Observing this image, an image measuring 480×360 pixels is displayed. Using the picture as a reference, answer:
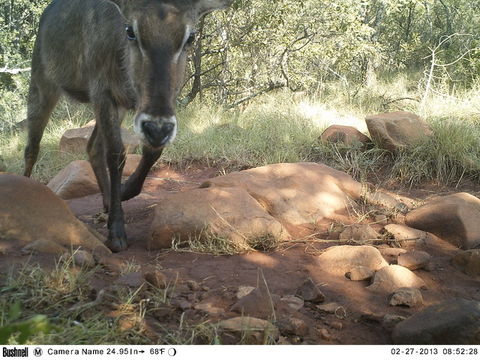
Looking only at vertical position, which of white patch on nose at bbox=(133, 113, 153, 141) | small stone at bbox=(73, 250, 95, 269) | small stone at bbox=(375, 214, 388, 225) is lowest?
small stone at bbox=(375, 214, 388, 225)

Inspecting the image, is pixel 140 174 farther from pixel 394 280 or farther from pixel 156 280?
pixel 394 280

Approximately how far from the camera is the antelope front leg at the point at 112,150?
3613mm

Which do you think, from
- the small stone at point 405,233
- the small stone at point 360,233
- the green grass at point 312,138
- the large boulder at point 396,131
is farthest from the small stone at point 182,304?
the large boulder at point 396,131

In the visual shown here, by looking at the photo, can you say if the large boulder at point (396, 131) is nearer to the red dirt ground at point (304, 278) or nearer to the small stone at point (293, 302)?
the red dirt ground at point (304, 278)

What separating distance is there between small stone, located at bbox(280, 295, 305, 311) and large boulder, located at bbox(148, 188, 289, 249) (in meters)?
0.75

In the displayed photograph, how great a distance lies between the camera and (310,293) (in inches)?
97.3

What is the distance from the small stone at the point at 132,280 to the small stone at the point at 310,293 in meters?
0.80

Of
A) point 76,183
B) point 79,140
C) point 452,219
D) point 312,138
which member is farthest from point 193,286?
point 79,140

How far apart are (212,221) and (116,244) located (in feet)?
2.34

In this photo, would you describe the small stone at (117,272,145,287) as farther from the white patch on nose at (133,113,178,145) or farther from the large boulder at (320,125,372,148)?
the large boulder at (320,125,372,148)

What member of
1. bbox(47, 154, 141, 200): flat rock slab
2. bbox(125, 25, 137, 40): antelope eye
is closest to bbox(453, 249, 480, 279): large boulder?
bbox(125, 25, 137, 40): antelope eye

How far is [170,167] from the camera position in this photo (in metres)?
6.43

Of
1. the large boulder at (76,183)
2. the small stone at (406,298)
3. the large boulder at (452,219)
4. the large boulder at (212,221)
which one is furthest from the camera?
the large boulder at (76,183)

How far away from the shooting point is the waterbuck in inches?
117
